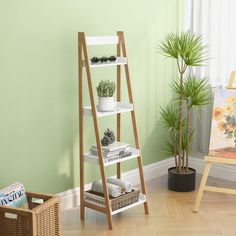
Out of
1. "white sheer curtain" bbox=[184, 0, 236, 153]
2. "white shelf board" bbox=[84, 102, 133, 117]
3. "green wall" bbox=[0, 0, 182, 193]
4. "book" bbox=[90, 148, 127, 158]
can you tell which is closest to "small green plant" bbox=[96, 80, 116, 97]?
"white shelf board" bbox=[84, 102, 133, 117]

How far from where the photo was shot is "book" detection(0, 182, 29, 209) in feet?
10.8

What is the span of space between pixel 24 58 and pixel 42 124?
Answer: 1.67ft

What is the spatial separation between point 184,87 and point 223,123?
0.57 m

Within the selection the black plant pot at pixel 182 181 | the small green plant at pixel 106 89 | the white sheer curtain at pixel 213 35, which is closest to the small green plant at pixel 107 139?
the small green plant at pixel 106 89

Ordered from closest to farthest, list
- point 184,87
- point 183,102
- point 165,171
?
point 184,87, point 183,102, point 165,171

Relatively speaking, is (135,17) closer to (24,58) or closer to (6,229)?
(24,58)

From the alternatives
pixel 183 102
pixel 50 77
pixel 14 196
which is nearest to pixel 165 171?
pixel 183 102

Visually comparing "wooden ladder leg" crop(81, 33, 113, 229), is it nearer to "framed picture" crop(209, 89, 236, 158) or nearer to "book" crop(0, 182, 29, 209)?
"book" crop(0, 182, 29, 209)

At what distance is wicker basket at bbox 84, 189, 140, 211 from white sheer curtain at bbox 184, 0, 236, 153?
1259mm

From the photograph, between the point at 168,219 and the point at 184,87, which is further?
the point at 184,87

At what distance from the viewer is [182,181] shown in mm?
4555

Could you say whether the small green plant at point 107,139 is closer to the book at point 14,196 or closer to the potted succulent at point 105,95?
the potted succulent at point 105,95

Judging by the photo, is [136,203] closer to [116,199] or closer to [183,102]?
[116,199]

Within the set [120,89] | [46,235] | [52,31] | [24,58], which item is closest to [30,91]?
[24,58]
